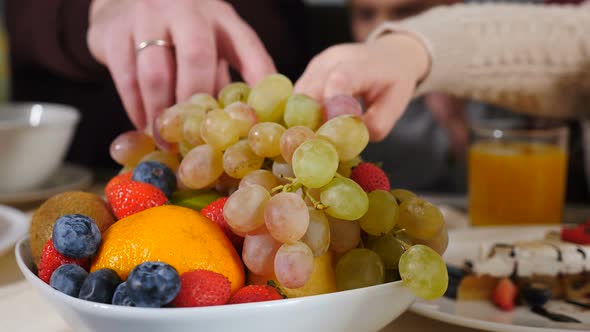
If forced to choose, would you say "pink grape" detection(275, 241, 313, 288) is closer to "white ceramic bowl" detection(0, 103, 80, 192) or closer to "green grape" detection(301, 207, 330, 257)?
"green grape" detection(301, 207, 330, 257)

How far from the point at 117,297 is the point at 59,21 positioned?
1347mm

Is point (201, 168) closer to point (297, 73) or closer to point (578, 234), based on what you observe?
point (578, 234)

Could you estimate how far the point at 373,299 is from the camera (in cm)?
42

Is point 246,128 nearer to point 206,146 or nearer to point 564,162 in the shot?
point 206,146

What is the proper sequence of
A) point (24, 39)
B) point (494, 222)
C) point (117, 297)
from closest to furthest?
point (117, 297) < point (494, 222) < point (24, 39)

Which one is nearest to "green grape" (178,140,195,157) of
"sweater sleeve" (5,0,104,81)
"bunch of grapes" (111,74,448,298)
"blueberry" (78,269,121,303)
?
"bunch of grapes" (111,74,448,298)

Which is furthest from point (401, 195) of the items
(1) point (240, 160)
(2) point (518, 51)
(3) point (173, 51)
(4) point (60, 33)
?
(4) point (60, 33)

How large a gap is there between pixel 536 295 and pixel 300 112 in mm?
330

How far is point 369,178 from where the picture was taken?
512 mm

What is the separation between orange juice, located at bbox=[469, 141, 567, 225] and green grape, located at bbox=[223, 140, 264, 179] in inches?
26.6

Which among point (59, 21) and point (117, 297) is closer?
point (117, 297)

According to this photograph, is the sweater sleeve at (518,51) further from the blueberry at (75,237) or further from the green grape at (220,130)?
the blueberry at (75,237)

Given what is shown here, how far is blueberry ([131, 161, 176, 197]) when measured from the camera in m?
0.54

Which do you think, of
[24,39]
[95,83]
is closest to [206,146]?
[24,39]
